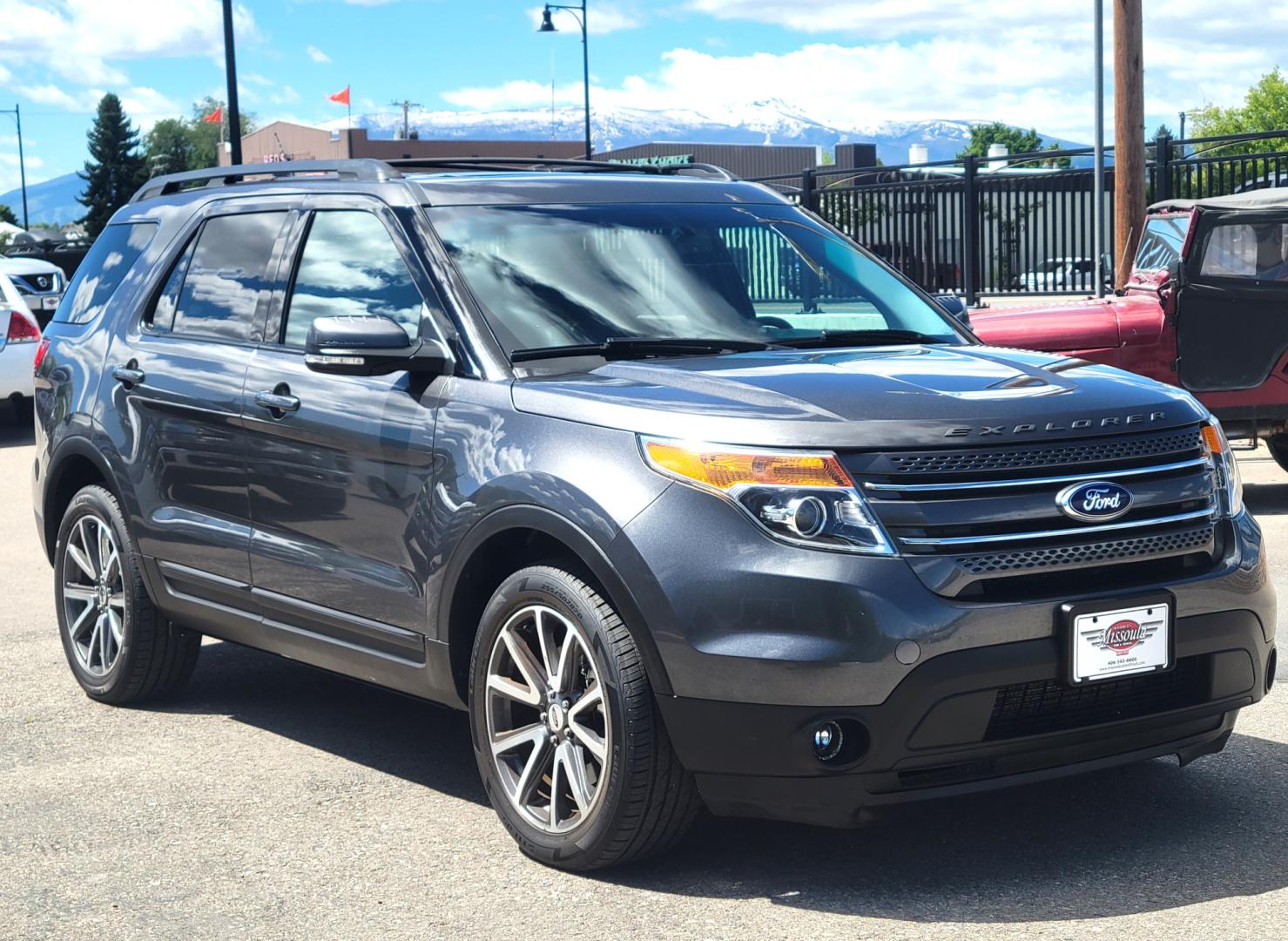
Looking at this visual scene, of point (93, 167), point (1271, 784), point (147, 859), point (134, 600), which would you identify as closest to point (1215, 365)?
point (1271, 784)

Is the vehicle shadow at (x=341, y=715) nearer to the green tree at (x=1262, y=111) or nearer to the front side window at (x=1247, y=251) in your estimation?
the front side window at (x=1247, y=251)

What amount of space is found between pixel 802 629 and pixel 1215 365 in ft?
27.1

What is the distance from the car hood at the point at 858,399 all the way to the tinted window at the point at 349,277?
2.38 feet

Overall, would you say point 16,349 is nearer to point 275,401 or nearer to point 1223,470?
point 275,401

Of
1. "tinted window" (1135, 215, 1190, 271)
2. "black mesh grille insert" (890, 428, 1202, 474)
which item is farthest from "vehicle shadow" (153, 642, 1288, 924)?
"tinted window" (1135, 215, 1190, 271)

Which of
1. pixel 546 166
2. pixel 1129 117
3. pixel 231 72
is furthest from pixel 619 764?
pixel 231 72

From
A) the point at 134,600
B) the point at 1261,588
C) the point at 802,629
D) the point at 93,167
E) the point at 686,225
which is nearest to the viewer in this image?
the point at 802,629

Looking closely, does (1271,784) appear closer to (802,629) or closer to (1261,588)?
(1261,588)

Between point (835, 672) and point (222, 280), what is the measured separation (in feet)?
10.00

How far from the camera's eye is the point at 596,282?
5.29m

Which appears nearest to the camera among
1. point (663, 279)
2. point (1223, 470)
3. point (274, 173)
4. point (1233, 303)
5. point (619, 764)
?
point (619, 764)

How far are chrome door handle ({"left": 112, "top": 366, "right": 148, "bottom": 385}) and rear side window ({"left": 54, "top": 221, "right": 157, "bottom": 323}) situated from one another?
487 millimetres

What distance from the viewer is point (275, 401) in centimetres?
552

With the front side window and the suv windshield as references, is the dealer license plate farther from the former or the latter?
the front side window
